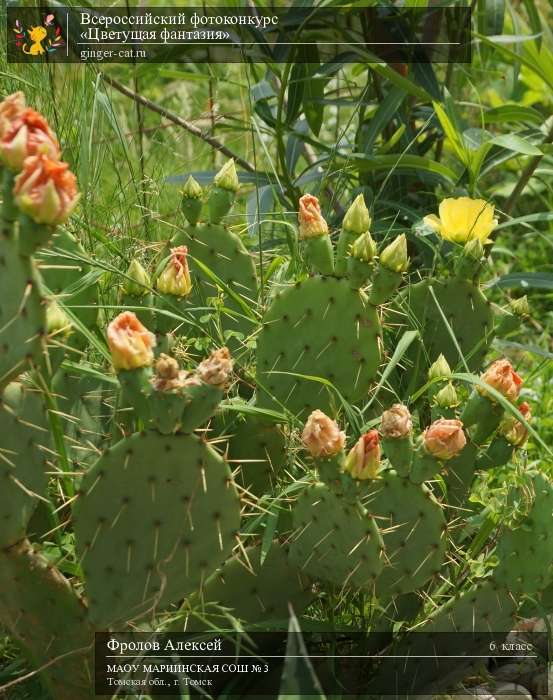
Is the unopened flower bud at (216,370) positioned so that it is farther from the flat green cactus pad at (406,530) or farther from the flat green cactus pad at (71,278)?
the flat green cactus pad at (71,278)

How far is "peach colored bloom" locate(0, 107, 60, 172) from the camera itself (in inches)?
44.0

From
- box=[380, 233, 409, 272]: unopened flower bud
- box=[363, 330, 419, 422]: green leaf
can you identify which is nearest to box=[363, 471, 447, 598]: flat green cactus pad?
box=[363, 330, 419, 422]: green leaf

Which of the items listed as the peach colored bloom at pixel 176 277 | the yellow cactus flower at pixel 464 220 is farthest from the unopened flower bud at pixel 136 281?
the yellow cactus flower at pixel 464 220

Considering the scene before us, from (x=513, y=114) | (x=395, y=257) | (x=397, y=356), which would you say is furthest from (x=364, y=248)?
(x=513, y=114)

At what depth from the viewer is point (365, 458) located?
4.18 ft

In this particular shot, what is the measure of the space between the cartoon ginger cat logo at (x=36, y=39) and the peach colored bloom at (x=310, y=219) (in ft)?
2.42

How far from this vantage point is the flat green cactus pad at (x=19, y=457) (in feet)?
4.26

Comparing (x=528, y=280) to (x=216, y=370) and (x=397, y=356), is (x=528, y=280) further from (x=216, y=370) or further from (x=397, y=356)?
(x=216, y=370)

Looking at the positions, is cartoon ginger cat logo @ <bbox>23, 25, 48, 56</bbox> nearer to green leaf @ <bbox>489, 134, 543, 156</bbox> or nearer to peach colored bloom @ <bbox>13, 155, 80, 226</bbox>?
green leaf @ <bbox>489, 134, 543, 156</bbox>

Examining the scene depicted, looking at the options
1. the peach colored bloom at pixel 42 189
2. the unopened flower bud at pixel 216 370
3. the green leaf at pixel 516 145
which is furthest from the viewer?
the green leaf at pixel 516 145

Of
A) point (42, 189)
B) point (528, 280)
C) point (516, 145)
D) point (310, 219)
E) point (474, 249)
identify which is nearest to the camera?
point (42, 189)

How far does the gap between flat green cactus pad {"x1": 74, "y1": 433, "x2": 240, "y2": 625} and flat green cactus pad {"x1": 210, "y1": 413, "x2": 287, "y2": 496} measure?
30 centimetres

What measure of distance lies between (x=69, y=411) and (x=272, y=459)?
31 centimetres

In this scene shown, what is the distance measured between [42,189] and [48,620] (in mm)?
573
